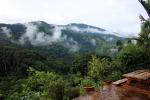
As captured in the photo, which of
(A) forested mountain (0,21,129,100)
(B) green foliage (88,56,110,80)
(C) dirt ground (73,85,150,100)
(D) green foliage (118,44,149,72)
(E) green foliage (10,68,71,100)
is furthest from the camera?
(D) green foliage (118,44,149,72)

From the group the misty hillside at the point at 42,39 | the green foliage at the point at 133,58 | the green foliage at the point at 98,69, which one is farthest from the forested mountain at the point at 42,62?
the green foliage at the point at 98,69

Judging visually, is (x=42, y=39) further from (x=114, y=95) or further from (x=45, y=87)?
(x=114, y=95)

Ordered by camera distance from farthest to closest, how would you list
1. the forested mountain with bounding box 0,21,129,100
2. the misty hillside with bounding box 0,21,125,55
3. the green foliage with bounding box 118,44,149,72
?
the misty hillside with bounding box 0,21,125,55, the green foliage with bounding box 118,44,149,72, the forested mountain with bounding box 0,21,129,100

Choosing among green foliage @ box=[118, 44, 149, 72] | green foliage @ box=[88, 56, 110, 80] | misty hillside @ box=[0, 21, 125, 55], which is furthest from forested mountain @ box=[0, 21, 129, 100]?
green foliage @ box=[88, 56, 110, 80]

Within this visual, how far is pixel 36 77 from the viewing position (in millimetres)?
11125

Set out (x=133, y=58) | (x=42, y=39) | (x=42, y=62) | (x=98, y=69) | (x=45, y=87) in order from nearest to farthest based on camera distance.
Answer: (x=45, y=87) < (x=98, y=69) < (x=133, y=58) < (x=42, y=62) < (x=42, y=39)

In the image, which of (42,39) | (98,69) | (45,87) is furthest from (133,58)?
(42,39)

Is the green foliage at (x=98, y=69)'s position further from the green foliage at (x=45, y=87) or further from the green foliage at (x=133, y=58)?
the green foliage at (x=45, y=87)

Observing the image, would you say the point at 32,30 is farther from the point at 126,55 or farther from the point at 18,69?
the point at 126,55

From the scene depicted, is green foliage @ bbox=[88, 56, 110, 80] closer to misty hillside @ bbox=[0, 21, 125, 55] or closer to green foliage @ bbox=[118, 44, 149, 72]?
green foliage @ bbox=[118, 44, 149, 72]

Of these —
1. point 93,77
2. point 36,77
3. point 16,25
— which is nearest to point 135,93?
point 93,77

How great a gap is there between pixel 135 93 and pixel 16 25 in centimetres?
11823

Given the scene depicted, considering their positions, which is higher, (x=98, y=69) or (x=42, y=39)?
(x=98, y=69)

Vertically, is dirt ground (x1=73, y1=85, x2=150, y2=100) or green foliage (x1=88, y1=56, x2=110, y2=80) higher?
green foliage (x1=88, y1=56, x2=110, y2=80)
